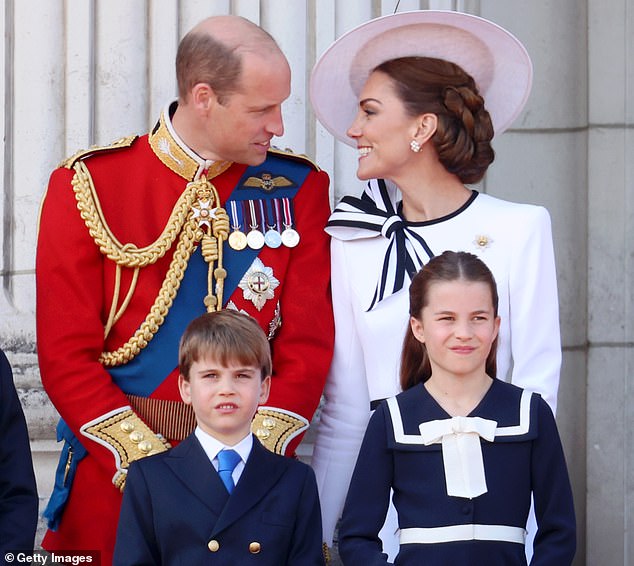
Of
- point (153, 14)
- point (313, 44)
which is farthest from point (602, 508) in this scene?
point (153, 14)

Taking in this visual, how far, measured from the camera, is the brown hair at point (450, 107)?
167 inches

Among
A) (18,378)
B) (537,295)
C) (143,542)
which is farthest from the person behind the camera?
(18,378)

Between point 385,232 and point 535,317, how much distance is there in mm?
470

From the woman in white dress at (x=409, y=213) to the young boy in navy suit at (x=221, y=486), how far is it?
0.55 meters

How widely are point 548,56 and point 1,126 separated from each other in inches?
74.8

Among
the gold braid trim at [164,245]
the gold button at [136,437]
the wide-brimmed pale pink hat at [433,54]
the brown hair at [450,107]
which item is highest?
the wide-brimmed pale pink hat at [433,54]

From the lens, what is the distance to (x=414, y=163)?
425 centimetres

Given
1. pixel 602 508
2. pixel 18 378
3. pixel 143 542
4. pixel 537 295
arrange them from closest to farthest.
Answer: pixel 143 542
pixel 537 295
pixel 18 378
pixel 602 508

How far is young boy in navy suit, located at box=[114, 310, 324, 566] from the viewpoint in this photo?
11.6ft

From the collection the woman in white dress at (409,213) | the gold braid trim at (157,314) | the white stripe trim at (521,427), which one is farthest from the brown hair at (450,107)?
the white stripe trim at (521,427)

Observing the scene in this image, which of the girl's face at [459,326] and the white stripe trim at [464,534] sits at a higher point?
the girl's face at [459,326]

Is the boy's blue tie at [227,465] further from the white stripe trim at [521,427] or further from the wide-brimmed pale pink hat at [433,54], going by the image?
the wide-brimmed pale pink hat at [433,54]

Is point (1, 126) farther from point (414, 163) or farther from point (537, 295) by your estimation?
point (537, 295)

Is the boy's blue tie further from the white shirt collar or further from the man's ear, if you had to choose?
the man's ear
